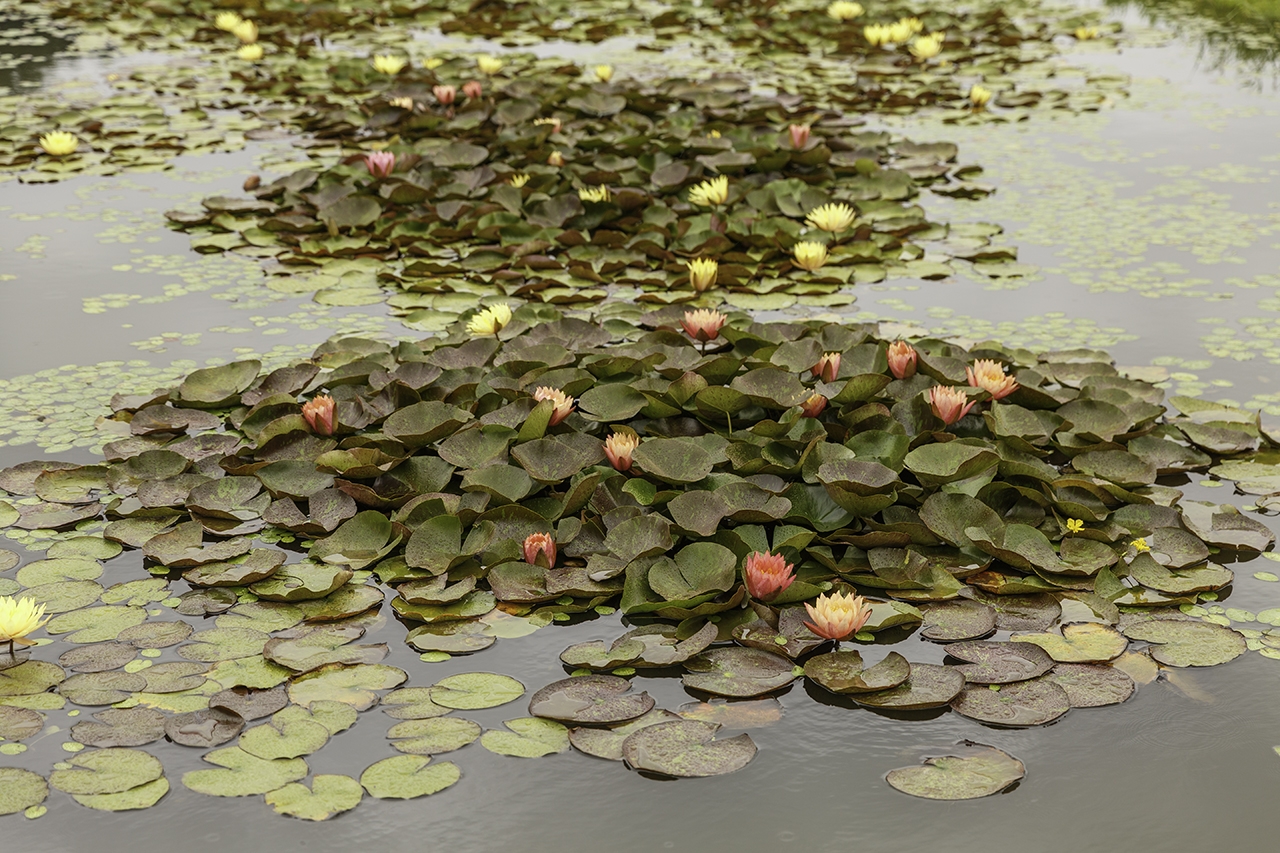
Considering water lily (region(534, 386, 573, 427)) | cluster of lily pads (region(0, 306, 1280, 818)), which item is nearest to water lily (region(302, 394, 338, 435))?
cluster of lily pads (region(0, 306, 1280, 818))

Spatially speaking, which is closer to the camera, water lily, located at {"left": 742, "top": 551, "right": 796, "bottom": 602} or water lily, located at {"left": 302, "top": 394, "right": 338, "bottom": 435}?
water lily, located at {"left": 742, "top": 551, "right": 796, "bottom": 602}

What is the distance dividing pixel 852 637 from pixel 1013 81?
6335 millimetres

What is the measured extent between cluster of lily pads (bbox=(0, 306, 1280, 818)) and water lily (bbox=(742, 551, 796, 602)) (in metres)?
0.02

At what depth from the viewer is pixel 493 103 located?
22.5ft

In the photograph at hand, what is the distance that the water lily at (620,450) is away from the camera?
314 centimetres

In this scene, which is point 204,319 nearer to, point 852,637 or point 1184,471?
point 852,637

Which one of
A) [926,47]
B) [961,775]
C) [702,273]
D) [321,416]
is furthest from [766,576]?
[926,47]

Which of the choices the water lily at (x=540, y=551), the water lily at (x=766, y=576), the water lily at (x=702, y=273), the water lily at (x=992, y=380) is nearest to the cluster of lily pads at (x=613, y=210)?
the water lily at (x=702, y=273)

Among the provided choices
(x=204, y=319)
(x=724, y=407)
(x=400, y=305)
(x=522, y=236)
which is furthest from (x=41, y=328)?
(x=724, y=407)

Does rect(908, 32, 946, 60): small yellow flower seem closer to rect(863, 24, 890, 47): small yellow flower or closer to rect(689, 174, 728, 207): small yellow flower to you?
rect(863, 24, 890, 47): small yellow flower

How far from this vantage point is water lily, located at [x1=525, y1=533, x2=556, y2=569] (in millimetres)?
2879

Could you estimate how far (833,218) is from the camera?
506cm

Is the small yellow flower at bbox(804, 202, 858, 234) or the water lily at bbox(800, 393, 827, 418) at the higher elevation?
the small yellow flower at bbox(804, 202, 858, 234)

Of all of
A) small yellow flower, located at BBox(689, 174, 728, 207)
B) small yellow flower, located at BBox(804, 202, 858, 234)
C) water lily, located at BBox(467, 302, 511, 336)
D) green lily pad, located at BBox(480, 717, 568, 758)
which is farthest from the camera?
small yellow flower, located at BBox(689, 174, 728, 207)
